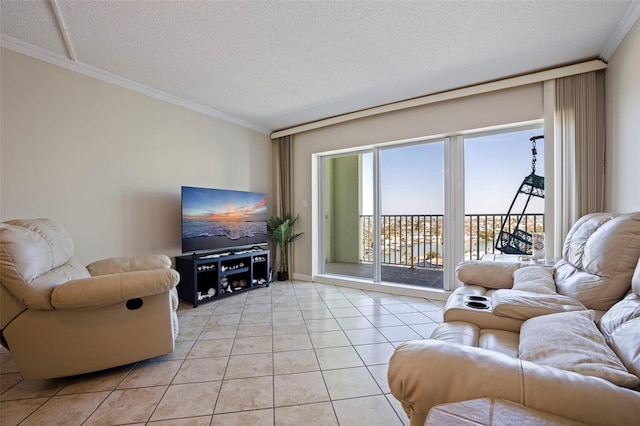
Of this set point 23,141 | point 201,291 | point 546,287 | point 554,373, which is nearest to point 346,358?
point 546,287

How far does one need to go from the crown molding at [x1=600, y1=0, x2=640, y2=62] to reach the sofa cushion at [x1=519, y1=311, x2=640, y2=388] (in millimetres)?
2141

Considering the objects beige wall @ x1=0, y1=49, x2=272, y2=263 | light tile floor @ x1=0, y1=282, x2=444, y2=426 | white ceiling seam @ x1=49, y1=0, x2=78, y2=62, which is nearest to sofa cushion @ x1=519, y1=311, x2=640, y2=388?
light tile floor @ x1=0, y1=282, x2=444, y2=426

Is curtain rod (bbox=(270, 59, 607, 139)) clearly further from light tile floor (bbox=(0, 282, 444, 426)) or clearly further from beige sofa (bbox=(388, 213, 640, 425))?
light tile floor (bbox=(0, 282, 444, 426))

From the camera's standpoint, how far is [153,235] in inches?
125

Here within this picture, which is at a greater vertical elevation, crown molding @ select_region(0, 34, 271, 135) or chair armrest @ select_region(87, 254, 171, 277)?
crown molding @ select_region(0, 34, 271, 135)

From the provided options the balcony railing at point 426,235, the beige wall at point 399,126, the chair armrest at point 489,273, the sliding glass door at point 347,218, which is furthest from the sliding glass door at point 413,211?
the chair armrest at point 489,273

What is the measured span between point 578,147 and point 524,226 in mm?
1182

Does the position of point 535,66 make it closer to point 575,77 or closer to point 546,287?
point 575,77

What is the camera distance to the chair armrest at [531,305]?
1284 mm

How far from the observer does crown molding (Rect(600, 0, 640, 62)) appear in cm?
185

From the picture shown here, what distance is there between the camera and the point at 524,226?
134 inches

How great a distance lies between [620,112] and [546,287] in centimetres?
175

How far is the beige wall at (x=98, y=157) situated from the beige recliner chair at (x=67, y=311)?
0.75 metres

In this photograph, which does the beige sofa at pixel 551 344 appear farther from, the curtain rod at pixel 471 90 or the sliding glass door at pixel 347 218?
the sliding glass door at pixel 347 218
